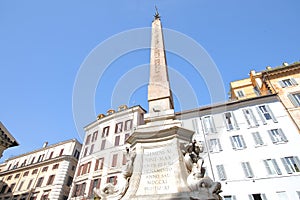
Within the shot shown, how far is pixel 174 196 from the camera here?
2758 millimetres

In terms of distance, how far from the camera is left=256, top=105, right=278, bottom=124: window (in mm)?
15854

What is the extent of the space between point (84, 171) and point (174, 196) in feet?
71.2

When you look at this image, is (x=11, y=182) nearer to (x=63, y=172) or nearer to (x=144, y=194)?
(x=63, y=172)

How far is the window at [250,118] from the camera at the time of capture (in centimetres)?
1609

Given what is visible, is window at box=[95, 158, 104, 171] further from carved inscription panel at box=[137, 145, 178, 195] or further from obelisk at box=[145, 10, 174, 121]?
carved inscription panel at box=[137, 145, 178, 195]

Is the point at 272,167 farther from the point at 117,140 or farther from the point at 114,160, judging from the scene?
the point at 117,140

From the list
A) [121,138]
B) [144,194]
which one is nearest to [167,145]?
[144,194]

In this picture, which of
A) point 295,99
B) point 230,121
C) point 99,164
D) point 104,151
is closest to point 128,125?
point 104,151

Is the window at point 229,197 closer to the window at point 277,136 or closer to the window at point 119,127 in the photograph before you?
the window at point 277,136

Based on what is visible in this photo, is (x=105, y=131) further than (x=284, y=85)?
Yes

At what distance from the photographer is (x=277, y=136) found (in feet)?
48.1

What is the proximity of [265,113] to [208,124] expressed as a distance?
16.3 ft

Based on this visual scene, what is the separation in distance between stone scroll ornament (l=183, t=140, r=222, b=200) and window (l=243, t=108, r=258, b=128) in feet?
48.2

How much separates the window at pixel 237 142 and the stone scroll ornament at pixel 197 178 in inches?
530
